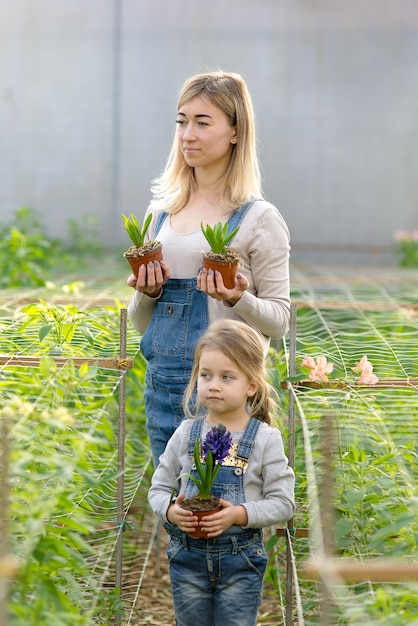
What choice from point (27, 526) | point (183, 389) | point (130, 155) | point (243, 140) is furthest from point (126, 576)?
point (130, 155)

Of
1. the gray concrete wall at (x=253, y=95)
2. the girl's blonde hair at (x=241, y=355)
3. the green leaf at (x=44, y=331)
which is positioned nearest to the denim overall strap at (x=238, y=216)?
the girl's blonde hair at (x=241, y=355)

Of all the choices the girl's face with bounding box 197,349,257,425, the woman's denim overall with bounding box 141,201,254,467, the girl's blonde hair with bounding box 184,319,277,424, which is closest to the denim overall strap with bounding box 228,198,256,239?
the woman's denim overall with bounding box 141,201,254,467

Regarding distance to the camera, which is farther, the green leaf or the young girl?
the green leaf

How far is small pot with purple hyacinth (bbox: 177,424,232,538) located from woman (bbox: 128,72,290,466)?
361 mm

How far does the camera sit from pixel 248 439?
2525mm

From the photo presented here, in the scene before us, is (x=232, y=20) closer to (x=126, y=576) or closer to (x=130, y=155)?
(x=130, y=155)

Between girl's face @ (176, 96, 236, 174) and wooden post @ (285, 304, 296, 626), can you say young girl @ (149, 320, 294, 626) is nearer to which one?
wooden post @ (285, 304, 296, 626)

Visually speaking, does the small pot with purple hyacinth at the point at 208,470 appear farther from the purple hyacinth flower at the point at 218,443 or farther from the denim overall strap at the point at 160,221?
the denim overall strap at the point at 160,221

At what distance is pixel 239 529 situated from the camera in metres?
2.46

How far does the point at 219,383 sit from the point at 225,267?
0.27 m

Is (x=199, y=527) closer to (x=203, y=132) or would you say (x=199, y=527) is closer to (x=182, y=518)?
(x=182, y=518)

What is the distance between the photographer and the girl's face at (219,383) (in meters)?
2.50

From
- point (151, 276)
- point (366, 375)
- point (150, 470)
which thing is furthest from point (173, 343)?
point (150, 470)

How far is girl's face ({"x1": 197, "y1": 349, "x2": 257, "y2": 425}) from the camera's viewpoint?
2504 mm
